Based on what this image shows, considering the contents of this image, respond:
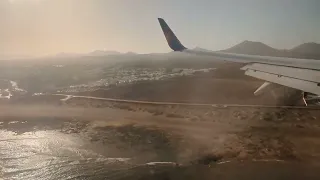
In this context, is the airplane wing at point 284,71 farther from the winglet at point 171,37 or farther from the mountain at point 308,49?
the mountain at point 308,49

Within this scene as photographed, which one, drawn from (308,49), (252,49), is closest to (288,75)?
(308,49)

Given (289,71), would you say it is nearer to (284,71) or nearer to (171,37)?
(284,71)

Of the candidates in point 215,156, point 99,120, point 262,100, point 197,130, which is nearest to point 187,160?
point 215,156

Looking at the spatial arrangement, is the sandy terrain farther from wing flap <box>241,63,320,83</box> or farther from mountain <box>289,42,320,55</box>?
mountain <box>289,42,320,55</box>

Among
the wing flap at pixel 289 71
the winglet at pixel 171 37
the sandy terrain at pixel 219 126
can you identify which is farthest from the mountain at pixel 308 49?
the wing flap at pixel 289 71

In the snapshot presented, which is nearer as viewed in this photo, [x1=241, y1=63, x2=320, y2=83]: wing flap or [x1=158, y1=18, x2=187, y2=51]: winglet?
[x1=241, y1=63, x2=320, y2=83]: wing flap

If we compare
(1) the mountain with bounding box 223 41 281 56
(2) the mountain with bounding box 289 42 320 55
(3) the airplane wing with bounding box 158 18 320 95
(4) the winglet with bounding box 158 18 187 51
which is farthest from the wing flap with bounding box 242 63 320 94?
(1) the mountain with bounding box 223 41 281 56
